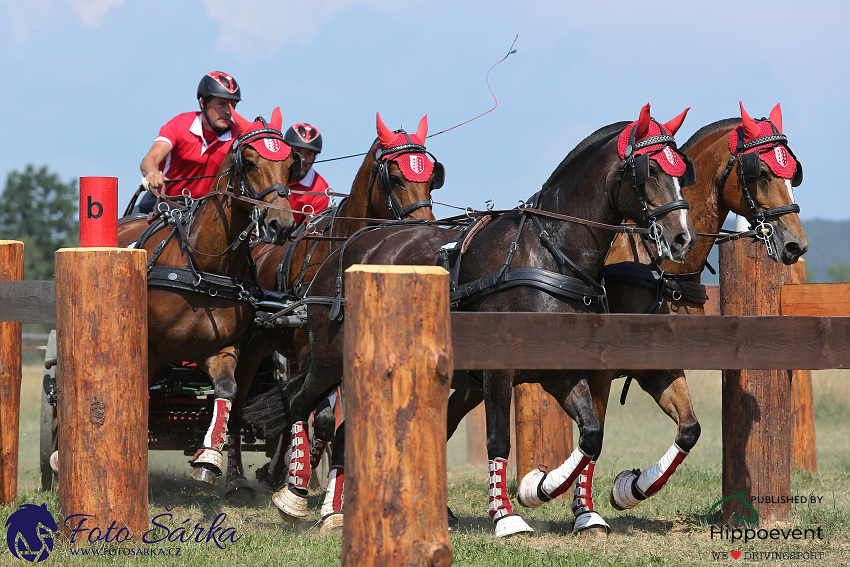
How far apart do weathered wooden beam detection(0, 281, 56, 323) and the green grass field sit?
126cm

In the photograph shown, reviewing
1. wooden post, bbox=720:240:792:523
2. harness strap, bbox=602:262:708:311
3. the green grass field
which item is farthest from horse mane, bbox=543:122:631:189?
the green grass field

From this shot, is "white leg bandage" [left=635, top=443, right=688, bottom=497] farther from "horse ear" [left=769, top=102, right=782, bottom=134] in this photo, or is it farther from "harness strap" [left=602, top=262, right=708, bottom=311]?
"horse ear" [left=769, top=102, right=782, bottom=134]

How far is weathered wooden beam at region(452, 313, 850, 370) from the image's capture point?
120 inches

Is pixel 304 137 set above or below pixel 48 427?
above

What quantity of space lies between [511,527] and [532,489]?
0.26m

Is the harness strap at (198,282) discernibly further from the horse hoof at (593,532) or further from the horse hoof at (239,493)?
the horse hoof at (593,532)

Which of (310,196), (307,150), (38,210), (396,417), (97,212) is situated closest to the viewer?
(396,417)

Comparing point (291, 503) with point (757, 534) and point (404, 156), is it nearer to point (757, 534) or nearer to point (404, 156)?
point (404, 156)

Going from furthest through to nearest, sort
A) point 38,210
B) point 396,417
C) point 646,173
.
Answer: point 38,210, point 646,173, point 396,417

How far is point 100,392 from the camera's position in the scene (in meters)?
4.43

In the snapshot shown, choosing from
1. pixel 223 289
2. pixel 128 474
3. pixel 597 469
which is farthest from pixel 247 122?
pixel 597 469

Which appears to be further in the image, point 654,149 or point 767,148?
point 767,148

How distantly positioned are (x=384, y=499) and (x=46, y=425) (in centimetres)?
525

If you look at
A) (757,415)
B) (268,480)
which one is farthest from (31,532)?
(757,415)
